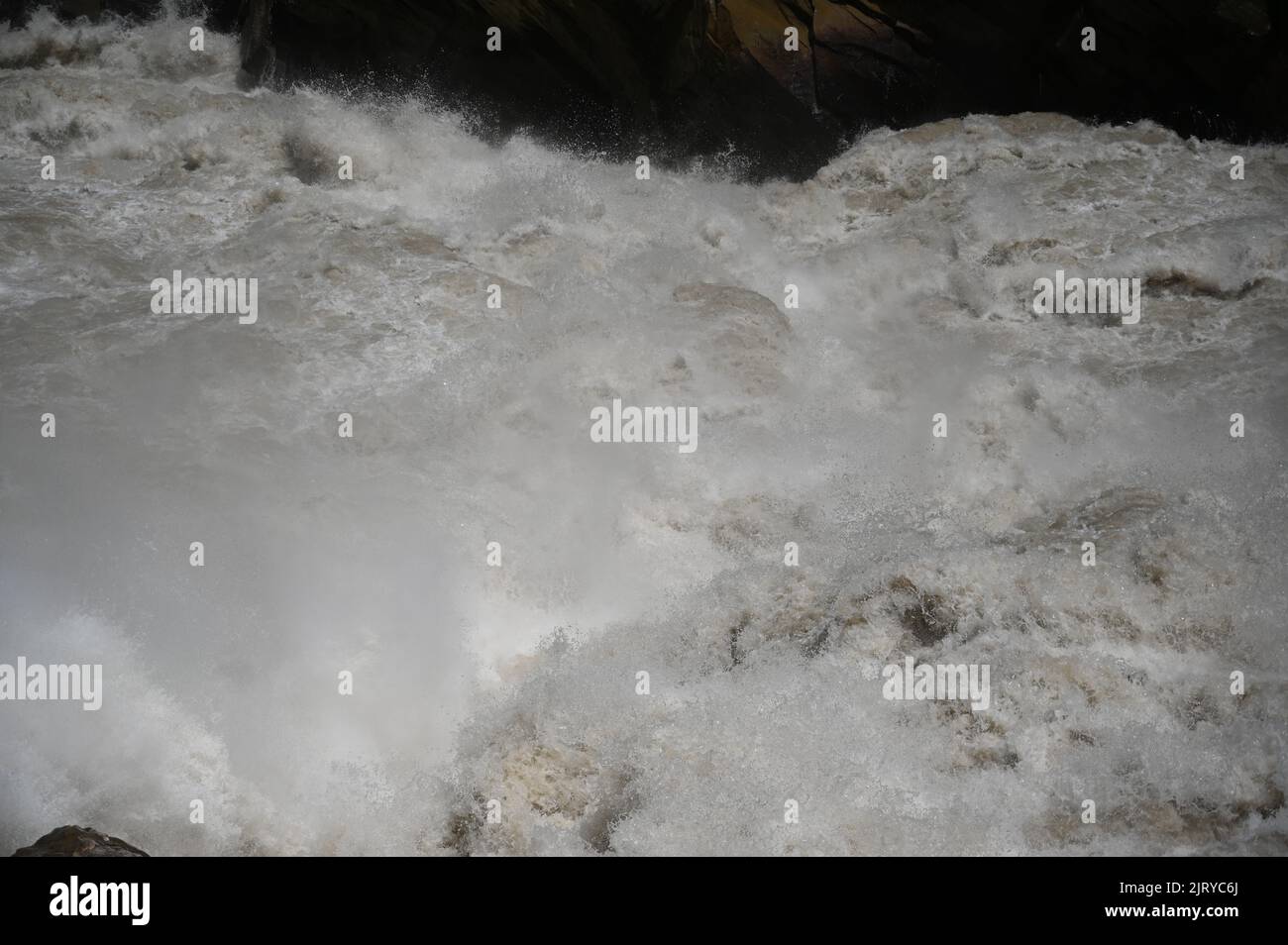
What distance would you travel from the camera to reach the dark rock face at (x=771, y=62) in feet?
36.3

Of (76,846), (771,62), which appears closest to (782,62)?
(771,62)

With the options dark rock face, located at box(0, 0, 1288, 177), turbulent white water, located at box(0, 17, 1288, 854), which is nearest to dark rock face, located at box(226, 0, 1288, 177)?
dark rock face, located at box(0, 0, 1288, 177)

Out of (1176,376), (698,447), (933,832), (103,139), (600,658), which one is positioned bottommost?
(933,832)

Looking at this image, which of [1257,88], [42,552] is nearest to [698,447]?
[42,552]

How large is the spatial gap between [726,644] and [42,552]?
387 centimetres

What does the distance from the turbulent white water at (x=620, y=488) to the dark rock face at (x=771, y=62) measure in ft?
1.74

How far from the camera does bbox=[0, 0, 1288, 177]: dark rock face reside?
11.1 metres

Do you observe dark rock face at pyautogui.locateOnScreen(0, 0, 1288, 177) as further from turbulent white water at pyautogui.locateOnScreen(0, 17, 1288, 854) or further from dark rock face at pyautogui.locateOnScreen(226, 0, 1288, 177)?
turbulent white water at pyautogui.locateOnScreen(0, 17, 1288, 854)

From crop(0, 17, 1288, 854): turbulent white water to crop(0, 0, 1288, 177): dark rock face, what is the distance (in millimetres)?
532

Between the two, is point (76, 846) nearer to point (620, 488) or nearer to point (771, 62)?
point (620, 488)

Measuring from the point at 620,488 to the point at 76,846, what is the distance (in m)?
4.01

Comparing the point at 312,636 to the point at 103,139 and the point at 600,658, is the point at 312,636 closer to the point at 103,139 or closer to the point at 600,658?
the point at 600,658

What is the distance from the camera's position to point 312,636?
5.97m

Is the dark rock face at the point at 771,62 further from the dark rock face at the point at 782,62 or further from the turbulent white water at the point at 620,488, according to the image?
the turbulent white water at the point at 620,488
